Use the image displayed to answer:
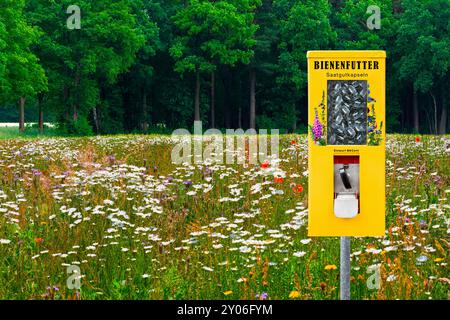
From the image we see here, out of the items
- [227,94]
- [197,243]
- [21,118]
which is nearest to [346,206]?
[197,243]

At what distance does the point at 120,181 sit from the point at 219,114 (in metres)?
45.0

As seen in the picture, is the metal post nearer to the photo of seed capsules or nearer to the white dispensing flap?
the white dispensing flap

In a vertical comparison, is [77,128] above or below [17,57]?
below

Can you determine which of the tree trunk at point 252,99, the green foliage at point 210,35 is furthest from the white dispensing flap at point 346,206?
the tree trunk at point 252,99

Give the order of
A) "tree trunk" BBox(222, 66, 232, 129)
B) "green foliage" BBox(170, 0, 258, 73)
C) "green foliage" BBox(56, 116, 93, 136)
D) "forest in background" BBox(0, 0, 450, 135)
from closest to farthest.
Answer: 1. "green foliage" BBox(56, 116, 93, 136)
2. "forest in background" BBox(0, 0, 450, 135)
3. "green foliage" BBox(170, 0, 258, 73)
4. "tree trunk" BBox(222, 66, 232, 129)

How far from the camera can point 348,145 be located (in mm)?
4004

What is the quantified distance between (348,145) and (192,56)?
3872 centimetres

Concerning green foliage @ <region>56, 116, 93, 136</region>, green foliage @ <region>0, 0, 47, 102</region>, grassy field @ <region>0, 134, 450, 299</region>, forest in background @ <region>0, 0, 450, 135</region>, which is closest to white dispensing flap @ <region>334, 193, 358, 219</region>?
grassy field @ <region>0, 134, 450, 299</region>

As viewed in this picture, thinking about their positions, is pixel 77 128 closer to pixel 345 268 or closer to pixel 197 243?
pixel 197 243

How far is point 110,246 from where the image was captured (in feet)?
20.0

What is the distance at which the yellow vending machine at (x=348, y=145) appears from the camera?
157 inches

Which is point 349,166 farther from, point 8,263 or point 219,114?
point 219,114

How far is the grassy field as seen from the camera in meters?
4.93

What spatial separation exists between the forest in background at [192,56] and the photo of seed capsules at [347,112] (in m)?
30.8
